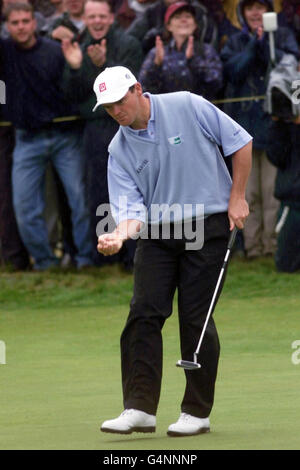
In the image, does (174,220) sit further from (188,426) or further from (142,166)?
(188,426)

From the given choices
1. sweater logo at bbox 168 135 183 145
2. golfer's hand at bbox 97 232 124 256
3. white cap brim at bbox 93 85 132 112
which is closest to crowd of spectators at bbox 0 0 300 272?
sweater logo at bbox 168 135 183 145

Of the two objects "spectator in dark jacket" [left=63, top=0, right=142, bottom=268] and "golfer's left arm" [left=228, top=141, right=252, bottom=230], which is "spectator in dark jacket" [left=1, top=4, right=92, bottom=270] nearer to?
"spectator in dark jacket" [left=63, top=0, right=142, bottom=268]

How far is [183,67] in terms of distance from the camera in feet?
42.8

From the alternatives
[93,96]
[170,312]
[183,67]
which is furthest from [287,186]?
[170,312]

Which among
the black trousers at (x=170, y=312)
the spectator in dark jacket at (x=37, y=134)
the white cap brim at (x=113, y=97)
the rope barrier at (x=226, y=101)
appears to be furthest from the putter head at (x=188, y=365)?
the spectator in dark jacket at (x=37, y=134)

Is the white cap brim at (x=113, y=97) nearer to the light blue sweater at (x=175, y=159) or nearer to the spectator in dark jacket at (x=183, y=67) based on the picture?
the light blue sweater at (x=175, y=159)

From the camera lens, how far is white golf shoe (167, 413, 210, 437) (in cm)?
646

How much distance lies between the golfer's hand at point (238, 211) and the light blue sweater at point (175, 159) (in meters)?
0.05

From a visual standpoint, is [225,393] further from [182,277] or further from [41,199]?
[41,199]

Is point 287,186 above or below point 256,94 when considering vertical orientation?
below

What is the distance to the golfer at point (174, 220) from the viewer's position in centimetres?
654

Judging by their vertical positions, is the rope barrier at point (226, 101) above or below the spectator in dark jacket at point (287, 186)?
above

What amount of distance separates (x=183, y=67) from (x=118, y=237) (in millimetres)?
6934

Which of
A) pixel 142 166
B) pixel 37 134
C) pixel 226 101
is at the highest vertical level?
pixel 142 166
